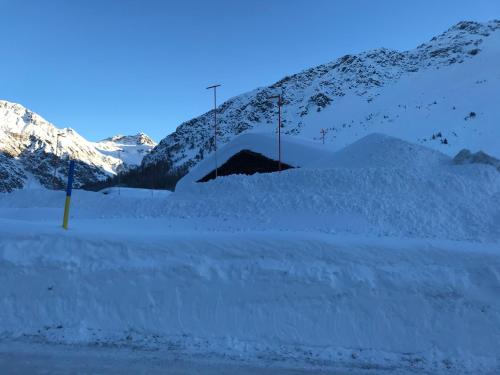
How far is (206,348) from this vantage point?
22.3ft

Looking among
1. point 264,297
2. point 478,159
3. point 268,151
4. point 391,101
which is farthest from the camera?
point 391,101

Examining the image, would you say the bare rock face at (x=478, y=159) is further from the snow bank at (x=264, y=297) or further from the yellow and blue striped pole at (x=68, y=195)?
the yellow and blue striped pole at (x=68, y=195)

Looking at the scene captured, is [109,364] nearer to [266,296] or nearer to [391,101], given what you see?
[266,296]

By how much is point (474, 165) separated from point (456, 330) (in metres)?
10.6

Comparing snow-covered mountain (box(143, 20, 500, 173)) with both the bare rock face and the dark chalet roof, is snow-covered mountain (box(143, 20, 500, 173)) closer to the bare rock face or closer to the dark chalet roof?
the dark chalet roof

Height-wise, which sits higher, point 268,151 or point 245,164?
point 268,151

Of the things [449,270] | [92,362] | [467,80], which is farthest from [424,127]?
[92,362]

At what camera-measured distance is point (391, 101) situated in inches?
3583

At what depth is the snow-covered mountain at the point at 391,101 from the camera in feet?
172

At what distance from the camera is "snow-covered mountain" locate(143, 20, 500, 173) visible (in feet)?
172

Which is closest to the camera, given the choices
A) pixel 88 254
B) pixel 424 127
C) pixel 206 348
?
pixel 206 348

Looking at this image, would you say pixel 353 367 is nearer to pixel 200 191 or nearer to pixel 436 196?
pixel 436 196

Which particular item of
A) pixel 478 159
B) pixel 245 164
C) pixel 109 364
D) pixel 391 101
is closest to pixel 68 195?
pixel 109 364

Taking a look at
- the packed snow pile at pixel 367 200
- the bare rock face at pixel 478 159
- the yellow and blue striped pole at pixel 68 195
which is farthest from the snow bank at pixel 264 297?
the bare rock face at pixel 478 159
